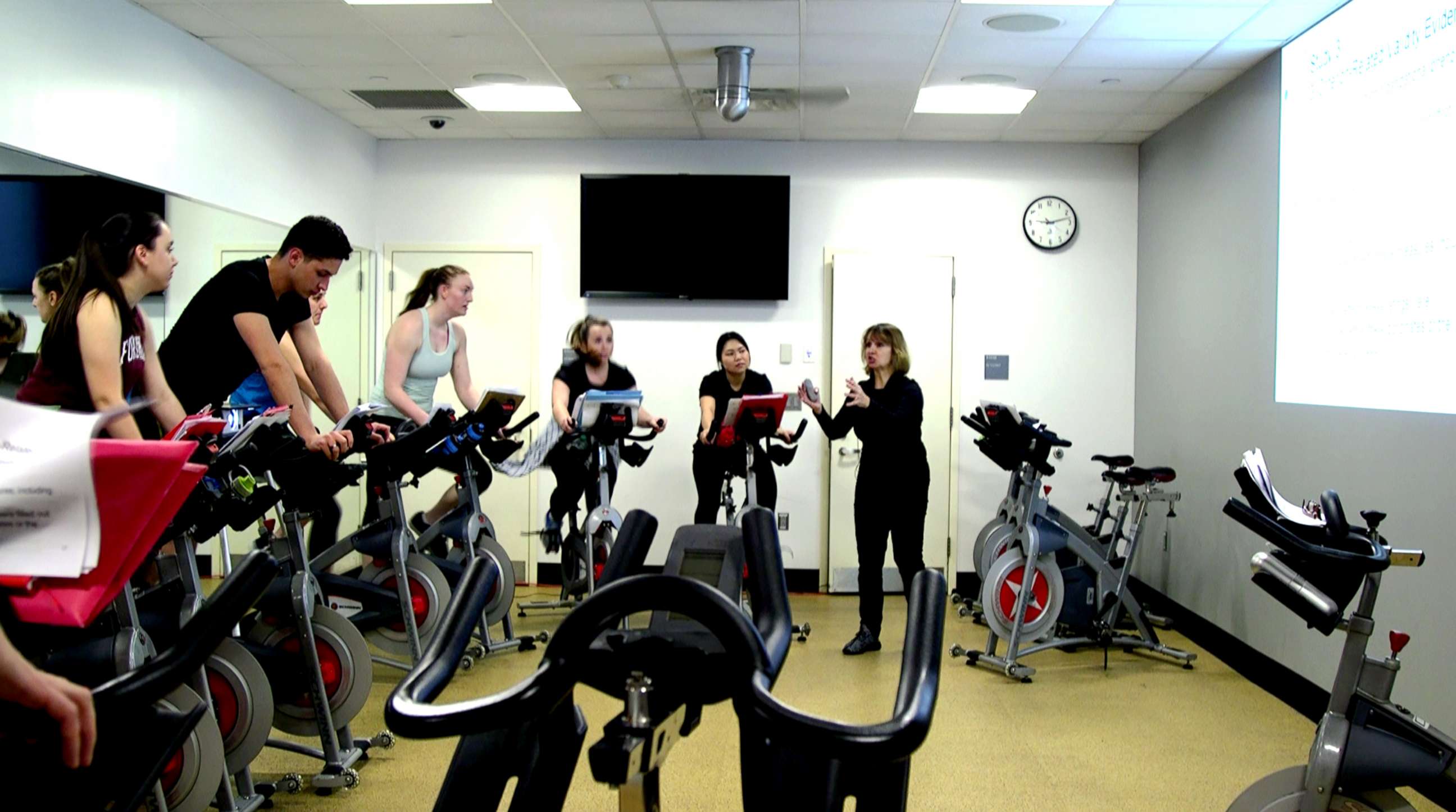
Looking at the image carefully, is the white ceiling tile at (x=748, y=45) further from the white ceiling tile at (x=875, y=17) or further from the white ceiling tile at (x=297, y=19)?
the white ceiling tile at (x=297, y=19)

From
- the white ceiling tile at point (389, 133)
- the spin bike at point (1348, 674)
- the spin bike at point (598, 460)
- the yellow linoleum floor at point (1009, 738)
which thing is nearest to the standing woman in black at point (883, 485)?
the yellow linoleum floor at point (1009, 738)

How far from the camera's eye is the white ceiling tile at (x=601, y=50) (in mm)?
4895

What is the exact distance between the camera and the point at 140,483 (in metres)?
1.16

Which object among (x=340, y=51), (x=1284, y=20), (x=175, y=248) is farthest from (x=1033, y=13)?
(x=175, y=248)

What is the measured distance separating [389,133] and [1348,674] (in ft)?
19.9

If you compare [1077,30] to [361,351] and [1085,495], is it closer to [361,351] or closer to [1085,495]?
[1085,495]

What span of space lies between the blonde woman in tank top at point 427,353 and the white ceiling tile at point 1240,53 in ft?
11.5

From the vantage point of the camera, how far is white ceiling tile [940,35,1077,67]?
4801 mm

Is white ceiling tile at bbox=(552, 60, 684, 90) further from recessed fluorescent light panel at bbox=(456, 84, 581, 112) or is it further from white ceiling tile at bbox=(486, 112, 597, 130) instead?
white ceiling tile at bbox=(486, 112, 597, 130)

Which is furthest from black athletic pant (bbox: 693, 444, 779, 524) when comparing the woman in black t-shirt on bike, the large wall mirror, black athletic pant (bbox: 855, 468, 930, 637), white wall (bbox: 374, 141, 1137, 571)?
the large wall mirror

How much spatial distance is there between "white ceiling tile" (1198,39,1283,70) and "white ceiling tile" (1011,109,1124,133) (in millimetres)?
1006

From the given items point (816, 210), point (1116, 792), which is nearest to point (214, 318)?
point (1116, 792)

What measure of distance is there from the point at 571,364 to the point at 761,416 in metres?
1.15

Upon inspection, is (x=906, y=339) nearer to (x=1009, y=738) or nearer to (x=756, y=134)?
(x=756, y=134)
